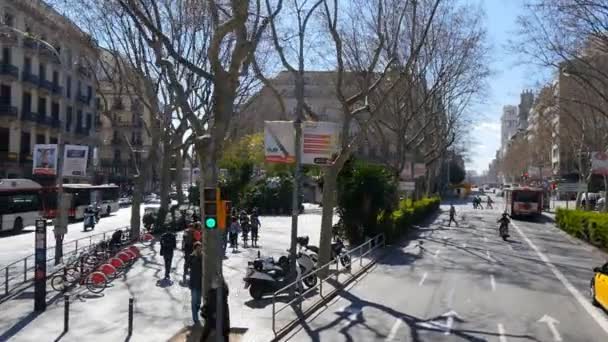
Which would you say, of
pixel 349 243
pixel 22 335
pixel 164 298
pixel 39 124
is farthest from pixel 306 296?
pixel 39 124

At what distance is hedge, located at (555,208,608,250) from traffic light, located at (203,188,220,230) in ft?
75.3

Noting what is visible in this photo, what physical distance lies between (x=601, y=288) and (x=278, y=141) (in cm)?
831

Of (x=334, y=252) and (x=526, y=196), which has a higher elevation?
(x=526, y=196)

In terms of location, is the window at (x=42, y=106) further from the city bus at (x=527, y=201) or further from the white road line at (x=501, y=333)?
the white road line at (x=501, y=333)

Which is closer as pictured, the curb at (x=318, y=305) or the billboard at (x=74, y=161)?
the curb at (x=318, y=305)

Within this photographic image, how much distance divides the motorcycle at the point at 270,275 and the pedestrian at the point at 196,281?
9.19 feet

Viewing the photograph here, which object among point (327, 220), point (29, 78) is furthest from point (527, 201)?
point (29, 78)

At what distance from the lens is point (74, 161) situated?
21.6 m

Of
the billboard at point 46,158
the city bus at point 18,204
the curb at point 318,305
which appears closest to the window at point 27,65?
the city bus at point 18,204

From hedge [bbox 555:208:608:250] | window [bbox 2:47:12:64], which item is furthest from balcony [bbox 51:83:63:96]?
hedge [bbox 555:208:608:250]

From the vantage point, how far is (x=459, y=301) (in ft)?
55.0

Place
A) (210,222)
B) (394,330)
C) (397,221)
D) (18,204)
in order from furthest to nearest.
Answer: (18,204) → (397,221) → (394,330) → (210,222)

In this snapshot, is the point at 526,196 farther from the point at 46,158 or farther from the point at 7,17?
the point at 46,158

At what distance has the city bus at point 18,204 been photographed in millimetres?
36406
